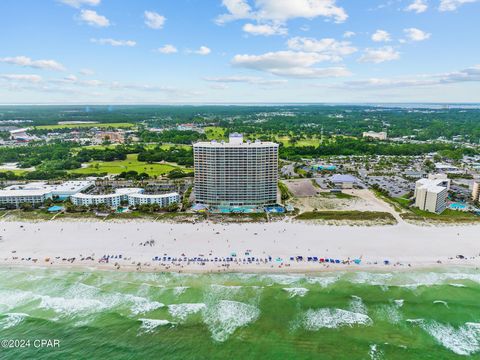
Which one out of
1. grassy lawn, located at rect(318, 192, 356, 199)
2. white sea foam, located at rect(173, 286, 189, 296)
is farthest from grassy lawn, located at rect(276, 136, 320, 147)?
white sea foam, located at rect(173, 286, 189, 296)

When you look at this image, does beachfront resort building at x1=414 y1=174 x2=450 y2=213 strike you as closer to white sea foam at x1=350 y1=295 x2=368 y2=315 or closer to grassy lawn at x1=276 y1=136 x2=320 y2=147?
white sea foam at x1=350 y1=295 x2=368 y2=315

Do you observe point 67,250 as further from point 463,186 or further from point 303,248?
point 463,186

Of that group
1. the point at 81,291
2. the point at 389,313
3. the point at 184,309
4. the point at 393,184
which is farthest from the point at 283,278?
the point at 393,184

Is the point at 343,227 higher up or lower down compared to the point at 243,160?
lower down

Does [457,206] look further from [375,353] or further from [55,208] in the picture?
[55,208]

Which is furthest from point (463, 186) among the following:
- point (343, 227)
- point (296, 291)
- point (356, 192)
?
point (296, 291)

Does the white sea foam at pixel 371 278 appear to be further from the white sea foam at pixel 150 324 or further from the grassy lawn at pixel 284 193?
the grassy lawn at pixel 284 193
